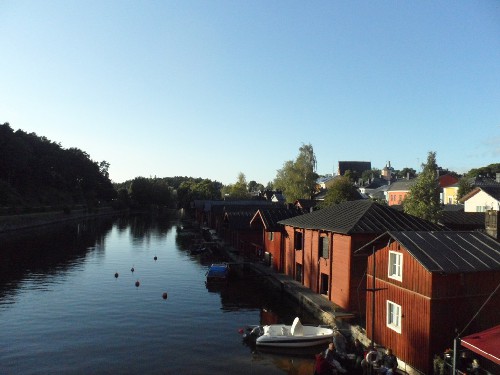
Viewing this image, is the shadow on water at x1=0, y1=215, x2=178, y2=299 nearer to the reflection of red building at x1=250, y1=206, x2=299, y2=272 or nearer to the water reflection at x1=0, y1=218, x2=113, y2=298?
the water reflection at x1=0, y1=218, x2=113, y2=298

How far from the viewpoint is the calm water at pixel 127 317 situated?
82.0 feet

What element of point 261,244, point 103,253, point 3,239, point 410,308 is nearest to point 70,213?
point 3,239

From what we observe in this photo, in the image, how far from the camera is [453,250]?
72.9ft

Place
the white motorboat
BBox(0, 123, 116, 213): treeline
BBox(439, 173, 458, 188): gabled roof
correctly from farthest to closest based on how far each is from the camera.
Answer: BBox(439, 173, 458, 188): gabled roof < BBox(0, 123, 116, 213): treeline < the white motorboat

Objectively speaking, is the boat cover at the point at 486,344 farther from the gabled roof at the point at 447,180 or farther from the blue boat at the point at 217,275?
the gabled roof at the point at 447,180

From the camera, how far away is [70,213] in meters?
135

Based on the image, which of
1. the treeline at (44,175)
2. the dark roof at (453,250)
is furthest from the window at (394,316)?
the treeline at (44,175)

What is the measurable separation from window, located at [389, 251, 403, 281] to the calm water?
7399 millimetres

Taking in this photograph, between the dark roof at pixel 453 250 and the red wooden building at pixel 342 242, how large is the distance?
23.4 feet

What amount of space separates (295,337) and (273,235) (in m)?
23.6

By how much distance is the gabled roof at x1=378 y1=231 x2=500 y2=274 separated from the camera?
20.5 metres

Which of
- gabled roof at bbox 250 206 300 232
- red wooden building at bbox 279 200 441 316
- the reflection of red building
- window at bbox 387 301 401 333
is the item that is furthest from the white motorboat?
gabled roof at bbox 250 206 300 232

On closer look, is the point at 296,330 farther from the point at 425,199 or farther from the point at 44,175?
the point at 44,175

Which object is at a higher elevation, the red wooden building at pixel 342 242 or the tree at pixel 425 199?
the tree at pixel 425 199
